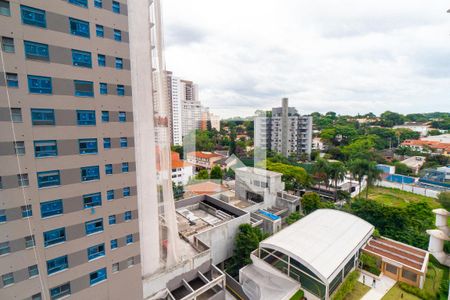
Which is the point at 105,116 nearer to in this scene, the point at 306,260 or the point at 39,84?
the point at 39,84

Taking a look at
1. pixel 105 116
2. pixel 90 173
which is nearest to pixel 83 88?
pixel 105 116

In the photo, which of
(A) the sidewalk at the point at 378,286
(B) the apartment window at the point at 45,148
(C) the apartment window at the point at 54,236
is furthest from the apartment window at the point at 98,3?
(A) the sidewalk at the point at 378,286

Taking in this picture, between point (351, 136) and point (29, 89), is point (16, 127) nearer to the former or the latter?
point (29, 89)

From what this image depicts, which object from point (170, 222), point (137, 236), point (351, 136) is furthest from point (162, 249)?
point (351, 136)

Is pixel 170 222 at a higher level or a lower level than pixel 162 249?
higher

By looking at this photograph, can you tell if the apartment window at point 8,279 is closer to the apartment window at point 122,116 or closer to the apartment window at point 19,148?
the apartment window at point 19,148

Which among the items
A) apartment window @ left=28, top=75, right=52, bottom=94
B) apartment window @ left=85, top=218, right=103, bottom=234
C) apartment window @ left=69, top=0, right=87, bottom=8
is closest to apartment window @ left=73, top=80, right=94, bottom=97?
apartment window @ left=28, top=75, right=52, bottom=94
